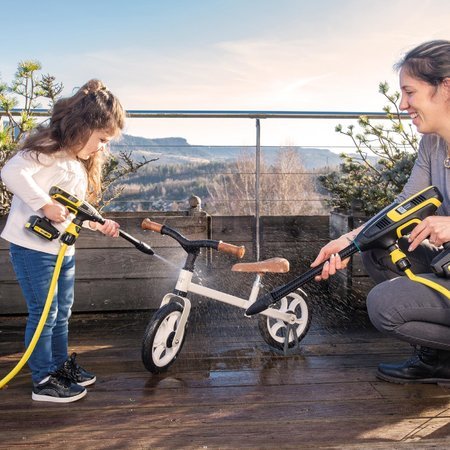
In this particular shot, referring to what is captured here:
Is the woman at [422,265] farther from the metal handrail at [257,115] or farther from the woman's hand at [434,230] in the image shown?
the metal handrail at [257,115]

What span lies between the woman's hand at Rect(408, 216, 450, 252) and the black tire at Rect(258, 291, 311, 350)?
0.80m

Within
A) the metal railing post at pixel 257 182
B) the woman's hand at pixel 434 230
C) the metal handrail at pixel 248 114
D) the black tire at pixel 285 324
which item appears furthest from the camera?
the metal handrail at pixel 248 114

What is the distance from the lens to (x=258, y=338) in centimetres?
289

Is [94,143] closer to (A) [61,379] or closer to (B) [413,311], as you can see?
(A) [61,379]

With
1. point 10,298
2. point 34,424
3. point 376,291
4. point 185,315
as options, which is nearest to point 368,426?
point 376,291

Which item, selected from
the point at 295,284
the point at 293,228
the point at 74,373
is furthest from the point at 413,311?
the point at 293,228

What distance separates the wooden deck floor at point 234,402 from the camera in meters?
1.85

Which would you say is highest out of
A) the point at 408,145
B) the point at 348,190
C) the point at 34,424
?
the point at 408,145

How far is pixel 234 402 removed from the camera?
2.13 metres

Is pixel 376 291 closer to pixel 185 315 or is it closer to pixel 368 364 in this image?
pixel 368 364

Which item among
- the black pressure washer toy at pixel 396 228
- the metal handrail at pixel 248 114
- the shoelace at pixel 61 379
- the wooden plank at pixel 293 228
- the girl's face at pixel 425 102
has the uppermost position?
the metal handrail at pixel 248 114

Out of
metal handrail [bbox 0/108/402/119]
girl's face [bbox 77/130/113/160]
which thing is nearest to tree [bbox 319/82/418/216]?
metal handrail [bbox 0/108/402/119]

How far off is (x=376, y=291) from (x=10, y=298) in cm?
198

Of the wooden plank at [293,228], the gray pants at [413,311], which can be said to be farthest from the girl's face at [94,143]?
the wooden plank at [293,228]
